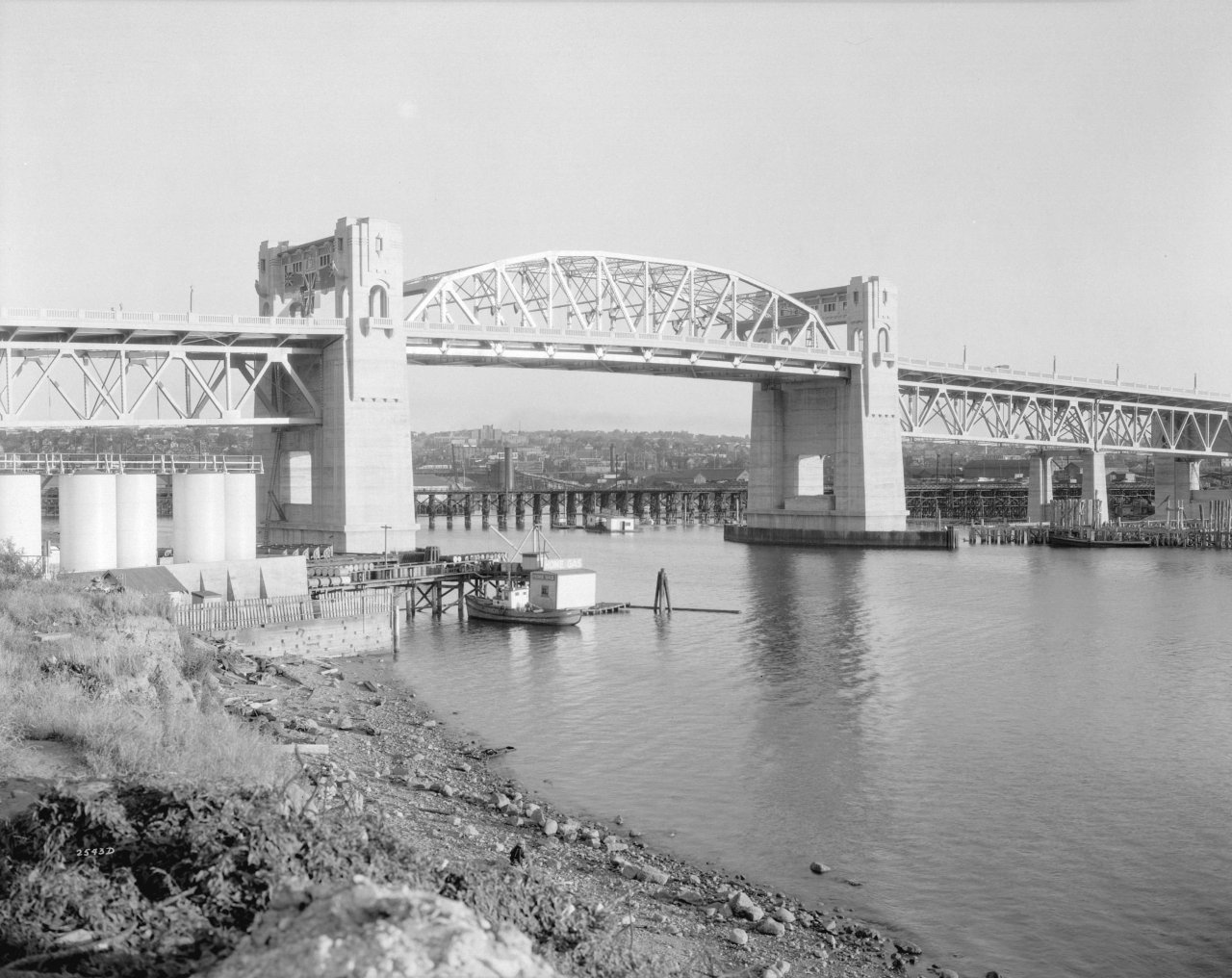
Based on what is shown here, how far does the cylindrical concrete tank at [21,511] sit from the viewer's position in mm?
35031

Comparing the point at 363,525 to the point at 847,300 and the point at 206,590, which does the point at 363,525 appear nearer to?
the point at 206,590

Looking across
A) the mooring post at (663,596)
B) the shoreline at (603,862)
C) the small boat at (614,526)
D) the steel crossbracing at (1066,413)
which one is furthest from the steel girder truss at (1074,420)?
the shoreline at (603,862)

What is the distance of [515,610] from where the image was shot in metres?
41.7

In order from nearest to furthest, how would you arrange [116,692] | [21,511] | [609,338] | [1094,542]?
[116,692] < [21,511] < [609,338] < [1094,542]

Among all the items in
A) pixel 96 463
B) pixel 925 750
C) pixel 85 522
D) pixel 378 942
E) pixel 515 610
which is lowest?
Answer: pixel 925 750

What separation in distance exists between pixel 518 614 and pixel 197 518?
1143cm

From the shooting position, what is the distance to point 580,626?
41.2m

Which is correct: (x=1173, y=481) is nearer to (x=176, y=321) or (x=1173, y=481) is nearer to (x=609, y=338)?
(x=609, y=338)

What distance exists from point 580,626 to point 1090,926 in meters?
27.5

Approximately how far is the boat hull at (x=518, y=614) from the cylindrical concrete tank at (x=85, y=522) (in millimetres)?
12662

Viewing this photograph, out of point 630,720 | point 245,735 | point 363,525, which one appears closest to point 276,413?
point 363,525

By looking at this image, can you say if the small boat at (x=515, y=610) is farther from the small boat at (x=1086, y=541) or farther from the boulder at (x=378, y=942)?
the small boat at (x=1086, y=541)

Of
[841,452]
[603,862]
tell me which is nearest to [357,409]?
[603,862]

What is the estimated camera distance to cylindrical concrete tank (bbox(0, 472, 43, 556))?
3503 centimetres
